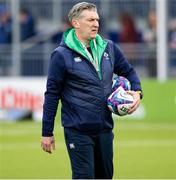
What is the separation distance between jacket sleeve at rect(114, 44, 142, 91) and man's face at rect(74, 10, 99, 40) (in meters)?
0.46

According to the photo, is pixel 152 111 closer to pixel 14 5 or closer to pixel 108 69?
pixel 14 5

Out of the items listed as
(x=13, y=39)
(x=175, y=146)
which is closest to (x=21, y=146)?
(x=175, y=146)

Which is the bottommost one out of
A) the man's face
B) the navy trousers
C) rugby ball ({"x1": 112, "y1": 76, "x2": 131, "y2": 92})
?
the navy trousers

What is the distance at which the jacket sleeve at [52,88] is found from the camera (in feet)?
32.4

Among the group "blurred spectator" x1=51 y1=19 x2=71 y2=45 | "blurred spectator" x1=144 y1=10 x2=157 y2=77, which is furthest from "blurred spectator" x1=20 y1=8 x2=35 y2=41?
"blurred spectator" x1=144 y1=10 x2=157 y2=77

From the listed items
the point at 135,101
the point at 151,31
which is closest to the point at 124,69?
the point at 135,101

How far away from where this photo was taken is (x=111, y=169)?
10062 millimetres

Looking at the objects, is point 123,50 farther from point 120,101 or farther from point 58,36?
point 120,101

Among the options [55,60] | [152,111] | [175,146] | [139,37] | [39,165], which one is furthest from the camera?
[139,37]

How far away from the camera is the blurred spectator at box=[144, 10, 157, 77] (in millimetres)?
26031

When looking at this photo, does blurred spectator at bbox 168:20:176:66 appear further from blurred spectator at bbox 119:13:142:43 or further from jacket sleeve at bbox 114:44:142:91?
jacket sleeve at bbox 114:44:142:91

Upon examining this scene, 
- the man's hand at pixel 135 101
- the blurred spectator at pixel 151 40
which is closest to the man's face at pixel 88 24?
the man's hand at pixel 135 101

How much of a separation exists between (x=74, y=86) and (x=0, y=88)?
15.5 meters

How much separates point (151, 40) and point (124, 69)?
1647cm
